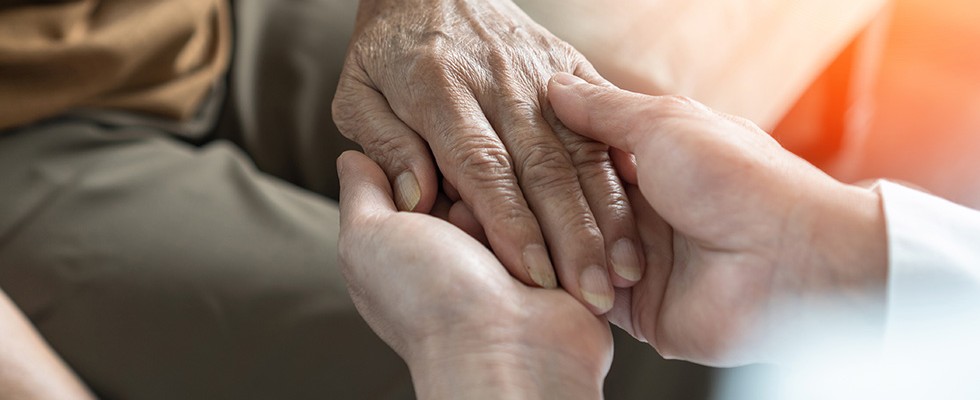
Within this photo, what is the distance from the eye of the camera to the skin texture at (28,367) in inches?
34.1

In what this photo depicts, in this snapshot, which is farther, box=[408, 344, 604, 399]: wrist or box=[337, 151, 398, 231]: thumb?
box=[337, 151, 398, 231]: thumb

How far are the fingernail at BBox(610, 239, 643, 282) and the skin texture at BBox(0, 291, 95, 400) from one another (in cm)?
57

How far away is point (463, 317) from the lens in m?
0.70

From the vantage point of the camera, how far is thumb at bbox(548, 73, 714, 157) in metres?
0.76

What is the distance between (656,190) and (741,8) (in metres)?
0.56

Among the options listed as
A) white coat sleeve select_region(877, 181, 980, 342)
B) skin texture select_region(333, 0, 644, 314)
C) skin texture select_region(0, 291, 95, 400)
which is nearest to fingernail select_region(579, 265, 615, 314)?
skin texture select_region(333, 0, 644, 314)

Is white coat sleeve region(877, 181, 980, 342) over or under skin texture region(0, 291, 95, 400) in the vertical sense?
over

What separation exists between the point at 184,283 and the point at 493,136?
365mm

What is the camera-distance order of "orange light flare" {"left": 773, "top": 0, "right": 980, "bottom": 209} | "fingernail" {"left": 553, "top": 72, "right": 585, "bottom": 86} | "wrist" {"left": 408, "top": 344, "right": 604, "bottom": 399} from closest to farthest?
"wrist" {"left": 408, "top": 344, "right": 604, "bottom": 399} → "fingernail" {"left": 553, "top": 72, "right": 585, "bottom": 86} → "orange light flare" {"left": 773, "top": 0, "right": 980, "bottom": 209}

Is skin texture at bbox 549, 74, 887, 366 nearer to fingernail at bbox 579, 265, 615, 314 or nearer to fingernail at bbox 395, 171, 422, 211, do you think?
fingernail at bbox 579, 265, 615, 314

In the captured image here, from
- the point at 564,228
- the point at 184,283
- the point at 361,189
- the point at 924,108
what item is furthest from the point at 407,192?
the point at 924,108

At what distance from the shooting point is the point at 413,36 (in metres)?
0.98

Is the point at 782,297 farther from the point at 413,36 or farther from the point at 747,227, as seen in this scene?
the point at 413,36

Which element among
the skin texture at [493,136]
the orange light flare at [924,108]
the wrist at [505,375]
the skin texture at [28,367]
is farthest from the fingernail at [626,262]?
the orange light flare at [924,108]
